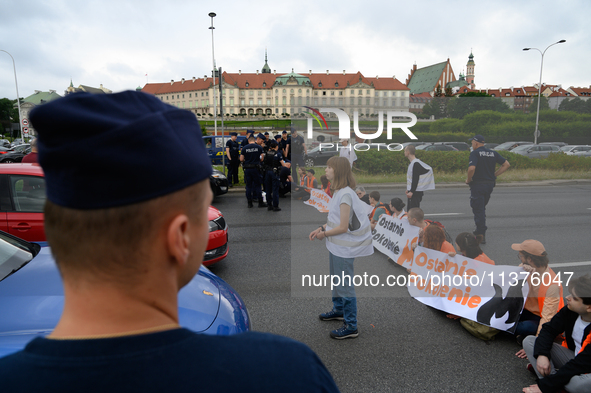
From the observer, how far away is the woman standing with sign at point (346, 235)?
12.8ft

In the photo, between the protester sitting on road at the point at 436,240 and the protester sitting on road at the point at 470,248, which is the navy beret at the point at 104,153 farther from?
the protester sitting on road at the point at 436,240

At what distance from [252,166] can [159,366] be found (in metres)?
10.2

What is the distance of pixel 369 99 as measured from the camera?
4.64 m

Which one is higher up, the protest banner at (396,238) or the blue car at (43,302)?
the blue car at (43,302)

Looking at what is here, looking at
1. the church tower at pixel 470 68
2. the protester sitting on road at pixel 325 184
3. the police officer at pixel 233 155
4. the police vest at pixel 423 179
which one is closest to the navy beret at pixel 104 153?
the police vest at pixel 423 179

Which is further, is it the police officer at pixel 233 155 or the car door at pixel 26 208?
the police officer at pixel 233 155

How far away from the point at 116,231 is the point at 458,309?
14.3 ft

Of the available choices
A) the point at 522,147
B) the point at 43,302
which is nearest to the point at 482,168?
the point at 522,147

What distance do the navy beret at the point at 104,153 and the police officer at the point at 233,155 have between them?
13.4 metres

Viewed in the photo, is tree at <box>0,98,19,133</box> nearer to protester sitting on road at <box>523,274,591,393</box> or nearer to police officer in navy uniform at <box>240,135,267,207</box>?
Answer: police officer in navy uniform at <box>240,135,267,207</box>

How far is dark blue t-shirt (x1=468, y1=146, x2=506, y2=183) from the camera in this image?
16.8 ft

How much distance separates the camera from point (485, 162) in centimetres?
516

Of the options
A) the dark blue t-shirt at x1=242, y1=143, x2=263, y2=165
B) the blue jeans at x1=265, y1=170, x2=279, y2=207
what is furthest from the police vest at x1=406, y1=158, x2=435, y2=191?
the dark blue t-shirt at x1=242, y1=143, x2=263, y2=165

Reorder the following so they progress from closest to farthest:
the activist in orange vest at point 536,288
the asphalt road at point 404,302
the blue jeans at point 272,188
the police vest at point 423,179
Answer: the asphalt road at point 404,302
the activist in orange vest at point 536,288
the police vest at point 423,179
the blue jeans at point 272,188
